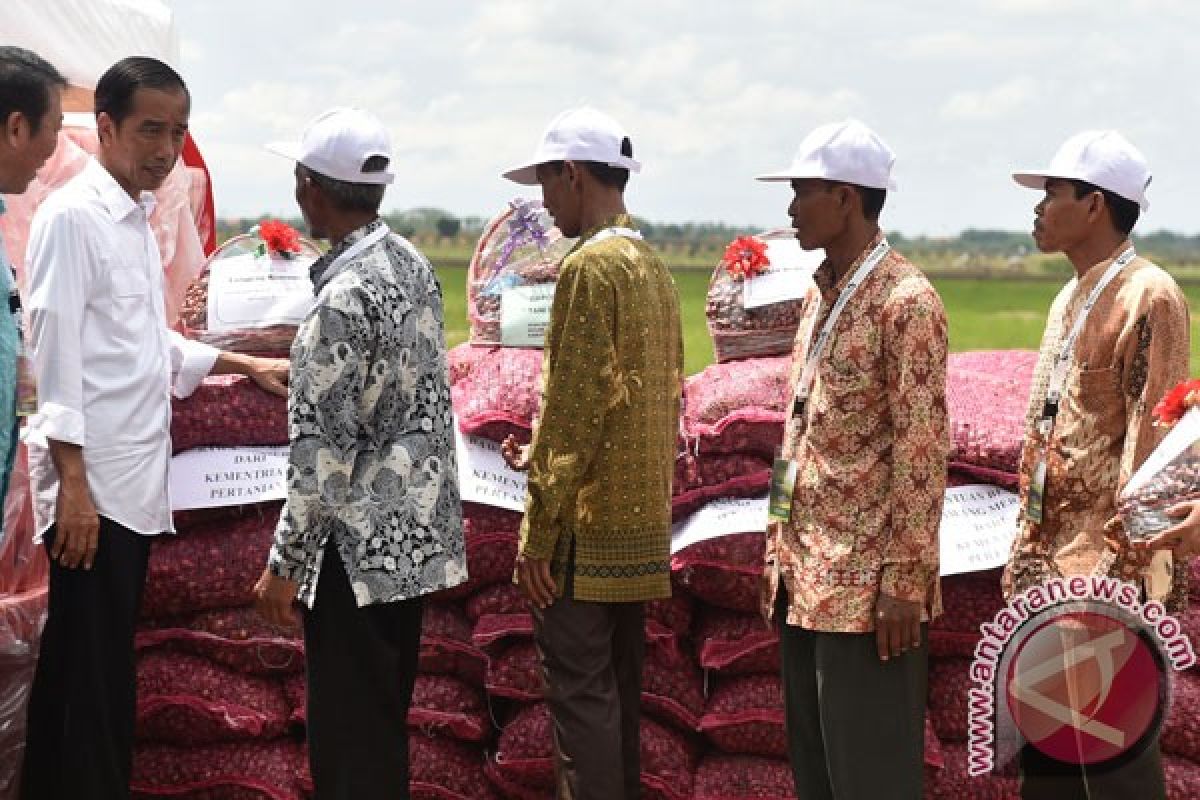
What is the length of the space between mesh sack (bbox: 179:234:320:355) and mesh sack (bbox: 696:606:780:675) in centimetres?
116

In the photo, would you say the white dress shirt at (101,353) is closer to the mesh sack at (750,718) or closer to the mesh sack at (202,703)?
the mesh sack at (202,703)

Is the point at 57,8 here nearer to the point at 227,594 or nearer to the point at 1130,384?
the point at 227,594

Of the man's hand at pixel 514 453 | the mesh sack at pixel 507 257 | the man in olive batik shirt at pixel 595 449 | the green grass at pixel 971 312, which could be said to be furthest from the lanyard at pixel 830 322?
the green grass at pixel 971 312

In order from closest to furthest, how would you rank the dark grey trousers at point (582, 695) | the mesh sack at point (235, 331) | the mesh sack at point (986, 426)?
the dark grey trousers at point (582, 695) → the mesh sack at point (986, 426) → the mesh sack at point (235, 331)

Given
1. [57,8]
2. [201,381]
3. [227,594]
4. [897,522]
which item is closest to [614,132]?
[897,522]

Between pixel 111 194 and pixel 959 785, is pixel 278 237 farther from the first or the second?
pixel 959 785

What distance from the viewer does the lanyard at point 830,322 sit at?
2.60 meters

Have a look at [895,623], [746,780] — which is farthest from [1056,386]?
[746,780]

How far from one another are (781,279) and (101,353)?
5.24 ft

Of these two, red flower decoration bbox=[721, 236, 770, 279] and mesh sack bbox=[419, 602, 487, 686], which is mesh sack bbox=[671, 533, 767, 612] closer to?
mesh sack bbox=[419, 602, 487, 686]

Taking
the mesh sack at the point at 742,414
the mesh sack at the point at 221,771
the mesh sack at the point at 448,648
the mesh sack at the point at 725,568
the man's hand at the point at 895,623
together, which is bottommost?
the mesh sack at the point at 221,771

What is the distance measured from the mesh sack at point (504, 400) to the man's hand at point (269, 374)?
0.39 m

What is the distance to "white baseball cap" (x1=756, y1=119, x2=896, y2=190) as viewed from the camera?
103 inches

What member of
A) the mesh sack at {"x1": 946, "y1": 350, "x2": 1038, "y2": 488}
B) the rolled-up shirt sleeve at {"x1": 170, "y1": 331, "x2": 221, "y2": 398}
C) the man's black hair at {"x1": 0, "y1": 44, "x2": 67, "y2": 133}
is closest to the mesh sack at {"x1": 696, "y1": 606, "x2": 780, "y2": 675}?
the mesh sack at {"x1": 946, "y1": 350, "x2": 1038, "y2": 488}
